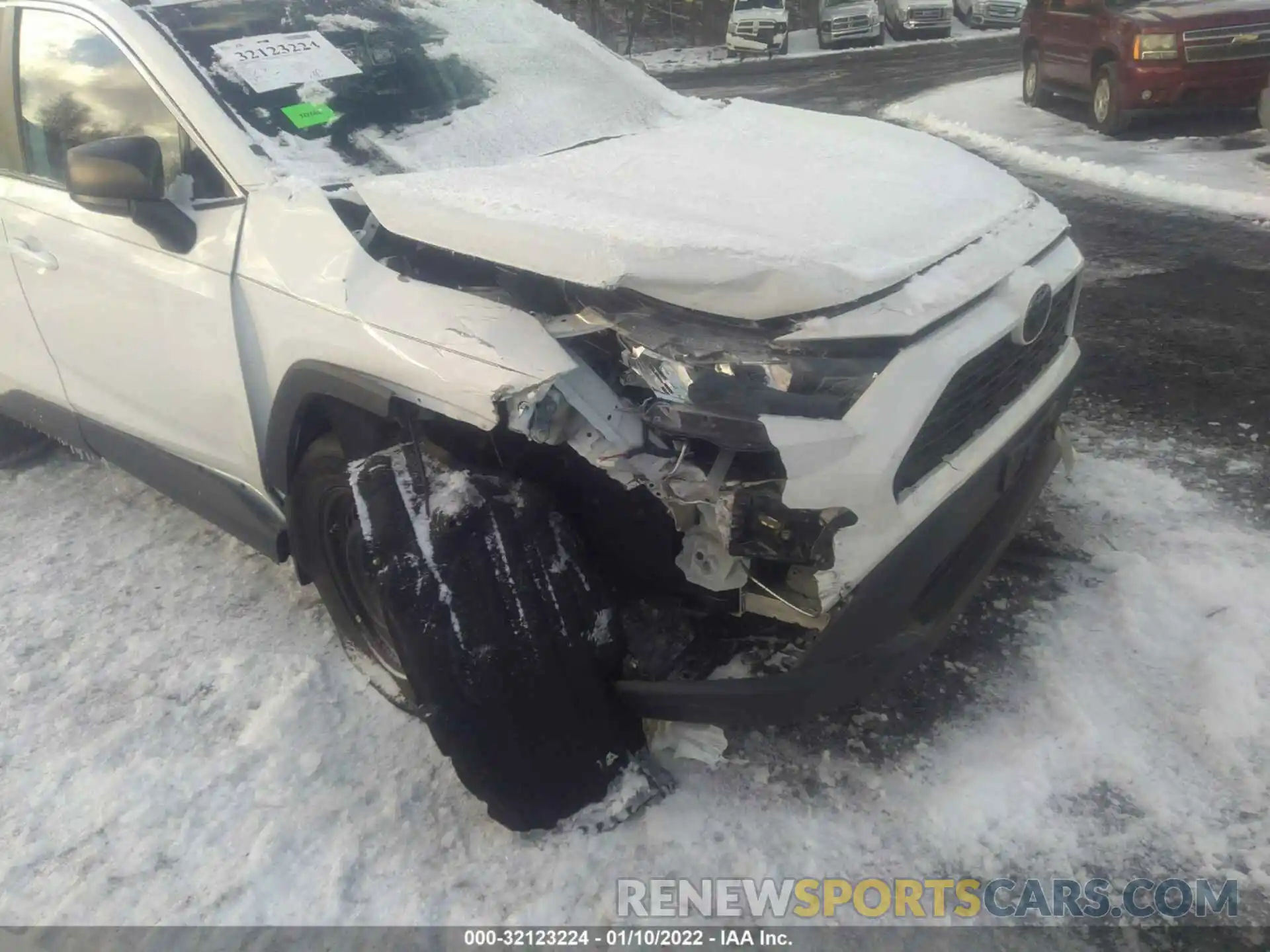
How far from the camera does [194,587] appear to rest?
11.2ft

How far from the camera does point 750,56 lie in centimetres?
2277

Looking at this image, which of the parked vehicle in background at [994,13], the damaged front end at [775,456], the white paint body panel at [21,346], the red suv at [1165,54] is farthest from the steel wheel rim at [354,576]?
the parked vehicle in background at [994,13]

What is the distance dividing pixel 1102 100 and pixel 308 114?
9.53m

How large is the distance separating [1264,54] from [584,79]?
8.48 m

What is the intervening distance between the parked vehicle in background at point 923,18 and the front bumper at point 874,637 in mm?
22219

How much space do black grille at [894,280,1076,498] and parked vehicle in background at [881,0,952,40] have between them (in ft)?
71.3

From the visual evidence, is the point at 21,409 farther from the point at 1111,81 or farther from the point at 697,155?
the point at 1111,81

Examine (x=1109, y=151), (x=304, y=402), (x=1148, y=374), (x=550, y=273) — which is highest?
(x=550, y=273)

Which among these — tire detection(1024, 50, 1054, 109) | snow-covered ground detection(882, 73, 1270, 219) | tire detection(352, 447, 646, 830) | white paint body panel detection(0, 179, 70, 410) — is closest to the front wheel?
tire detection(352, 447, 646, 830)

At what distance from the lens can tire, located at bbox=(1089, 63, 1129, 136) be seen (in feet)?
31.1

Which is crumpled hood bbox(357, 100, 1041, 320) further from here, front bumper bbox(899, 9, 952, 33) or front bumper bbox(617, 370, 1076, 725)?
front bumper bbox(899, 9, 952, 33)

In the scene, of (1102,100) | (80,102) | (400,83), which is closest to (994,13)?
(1102,100)

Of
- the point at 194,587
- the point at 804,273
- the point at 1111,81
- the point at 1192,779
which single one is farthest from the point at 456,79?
the point at 1111,81

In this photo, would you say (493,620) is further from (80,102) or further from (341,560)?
(80,102)
